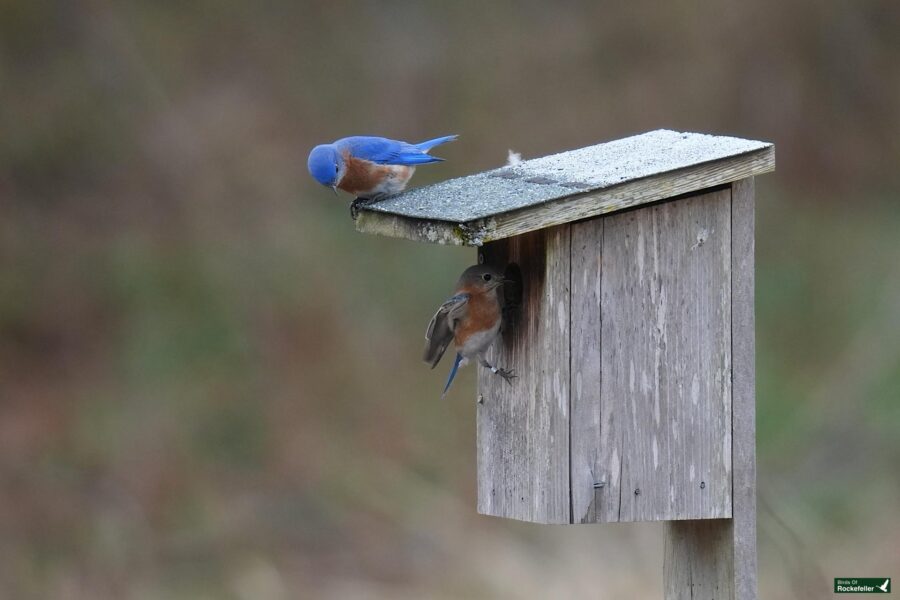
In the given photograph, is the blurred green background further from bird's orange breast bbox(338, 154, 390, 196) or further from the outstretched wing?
the outstretched wing

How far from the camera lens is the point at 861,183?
8367 millimetres

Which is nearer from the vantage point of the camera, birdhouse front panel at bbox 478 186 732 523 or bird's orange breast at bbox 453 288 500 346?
birdhouse front panel at bbox 478 186 732 523

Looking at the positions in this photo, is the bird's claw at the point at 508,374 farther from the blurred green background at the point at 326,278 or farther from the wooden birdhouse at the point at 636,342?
the blurred green background at the point at 326,278

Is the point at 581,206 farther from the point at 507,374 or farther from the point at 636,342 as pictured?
the point at 507,374

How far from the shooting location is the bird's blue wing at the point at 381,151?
4078 millimetres

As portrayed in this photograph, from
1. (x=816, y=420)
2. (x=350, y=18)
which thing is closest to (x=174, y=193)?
(x=350, y=18)

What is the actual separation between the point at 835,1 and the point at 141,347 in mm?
4962

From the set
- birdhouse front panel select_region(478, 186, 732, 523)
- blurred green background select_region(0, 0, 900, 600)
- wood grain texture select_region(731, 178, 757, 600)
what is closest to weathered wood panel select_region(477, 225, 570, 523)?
birdhouse front panel select_region(478, 186, 732, 523)

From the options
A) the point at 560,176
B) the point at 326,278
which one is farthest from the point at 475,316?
the point at 326,278

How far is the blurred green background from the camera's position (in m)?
6.62

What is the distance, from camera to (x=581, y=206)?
2.90m

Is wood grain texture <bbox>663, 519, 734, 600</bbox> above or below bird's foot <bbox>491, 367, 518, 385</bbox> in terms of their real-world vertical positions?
below

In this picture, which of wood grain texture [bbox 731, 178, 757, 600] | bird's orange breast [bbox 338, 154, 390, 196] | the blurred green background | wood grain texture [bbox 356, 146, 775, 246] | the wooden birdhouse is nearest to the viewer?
wood grain texture [bbox 356, 146, 775, 246]

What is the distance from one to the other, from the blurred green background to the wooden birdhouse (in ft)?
9.35
